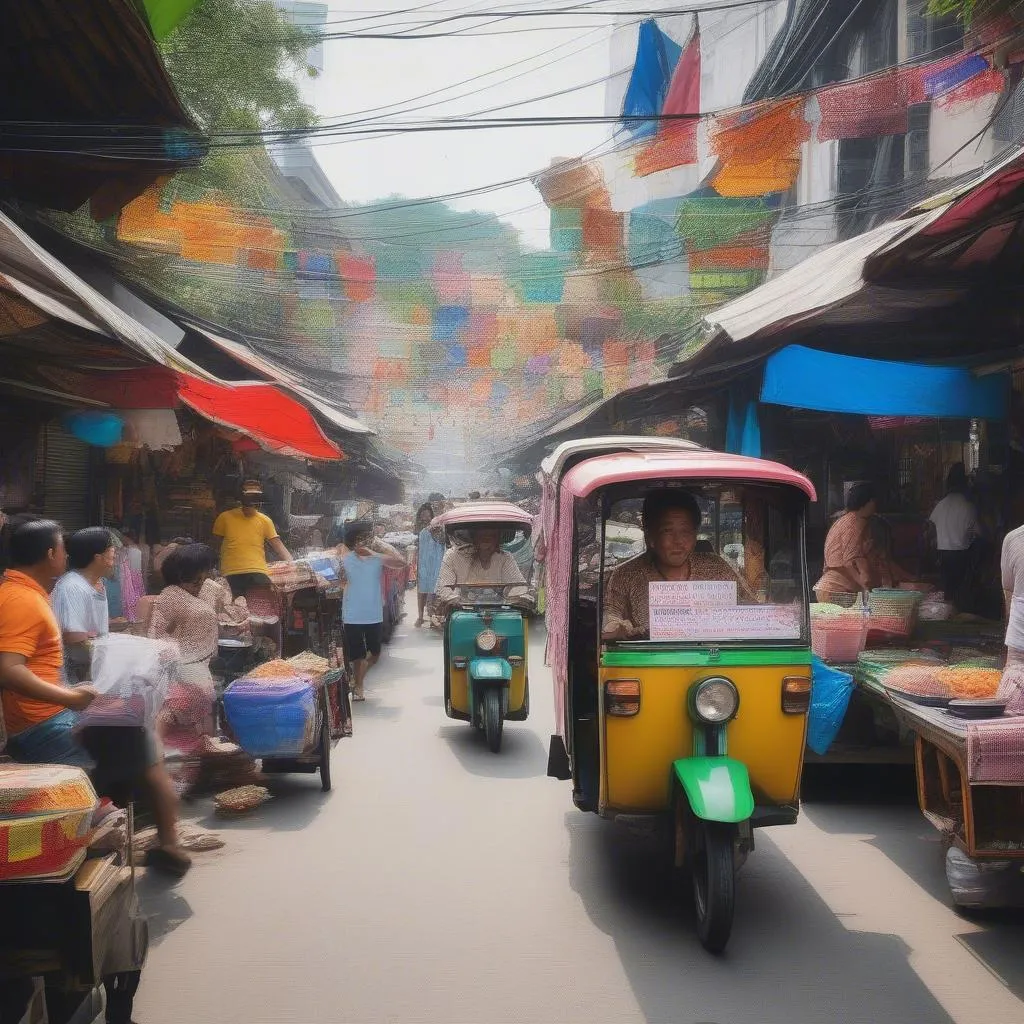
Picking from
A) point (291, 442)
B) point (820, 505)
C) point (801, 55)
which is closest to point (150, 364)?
point (291, 442)

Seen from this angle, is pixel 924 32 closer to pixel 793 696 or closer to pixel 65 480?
pixel 65 480

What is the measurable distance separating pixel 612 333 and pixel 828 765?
55.9ft

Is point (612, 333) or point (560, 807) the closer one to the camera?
point (560, 807)

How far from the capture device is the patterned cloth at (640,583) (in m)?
5.11

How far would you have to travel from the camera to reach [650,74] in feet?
45.3

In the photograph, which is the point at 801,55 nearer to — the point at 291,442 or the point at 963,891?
the point at 291,442

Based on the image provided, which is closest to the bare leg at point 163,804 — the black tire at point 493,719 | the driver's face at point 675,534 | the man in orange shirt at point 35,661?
the man in orange shirt at point 35,661

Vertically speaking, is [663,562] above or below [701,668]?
above

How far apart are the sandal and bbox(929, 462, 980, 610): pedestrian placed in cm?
716

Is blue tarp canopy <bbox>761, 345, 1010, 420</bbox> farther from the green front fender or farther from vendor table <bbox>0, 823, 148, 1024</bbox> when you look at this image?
vendor table <bbox>0, 823, 148, 1024</bbox>

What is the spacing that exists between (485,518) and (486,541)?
242mm

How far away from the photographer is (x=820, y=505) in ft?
41.1

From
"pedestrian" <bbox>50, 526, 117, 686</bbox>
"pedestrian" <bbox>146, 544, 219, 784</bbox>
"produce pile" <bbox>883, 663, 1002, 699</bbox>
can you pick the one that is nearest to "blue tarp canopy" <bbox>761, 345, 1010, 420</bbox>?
"produce pile" <bbox>883, 663, 1002, 699</bbox>

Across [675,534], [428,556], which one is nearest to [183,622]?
[675,534]
